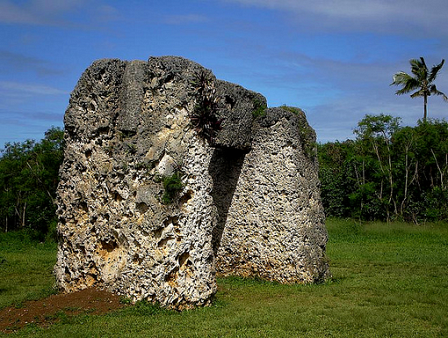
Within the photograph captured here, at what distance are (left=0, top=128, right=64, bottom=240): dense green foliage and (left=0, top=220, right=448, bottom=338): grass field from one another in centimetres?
550

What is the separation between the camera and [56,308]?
29.0 feet

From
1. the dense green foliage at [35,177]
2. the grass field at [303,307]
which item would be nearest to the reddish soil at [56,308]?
the grass field at [303,307]

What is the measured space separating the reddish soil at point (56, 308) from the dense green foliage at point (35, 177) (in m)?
12.6

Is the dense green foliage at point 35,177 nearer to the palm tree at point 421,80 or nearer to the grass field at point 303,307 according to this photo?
the grass field at point 303,307

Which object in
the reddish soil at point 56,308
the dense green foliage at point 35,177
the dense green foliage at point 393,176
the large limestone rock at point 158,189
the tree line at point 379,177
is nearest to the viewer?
the reddish soil at point 56,308

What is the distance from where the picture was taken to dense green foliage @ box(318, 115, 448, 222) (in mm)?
26172

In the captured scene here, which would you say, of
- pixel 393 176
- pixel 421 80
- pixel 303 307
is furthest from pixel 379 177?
pixel 303 307

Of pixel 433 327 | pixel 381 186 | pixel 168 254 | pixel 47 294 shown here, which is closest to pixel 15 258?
pixel 47 294

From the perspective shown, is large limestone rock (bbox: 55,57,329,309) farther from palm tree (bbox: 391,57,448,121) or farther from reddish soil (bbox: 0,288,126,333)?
palm tree (bbox: 391,57,448,121)

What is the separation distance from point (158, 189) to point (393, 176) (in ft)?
67.8

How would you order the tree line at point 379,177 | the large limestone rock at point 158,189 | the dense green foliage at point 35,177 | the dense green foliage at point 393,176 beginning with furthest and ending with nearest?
the dense green foliage at point 393,176
the tree line at point 379,177
the dense green foliage at point 35,177
the large limestone rock at point 158,189

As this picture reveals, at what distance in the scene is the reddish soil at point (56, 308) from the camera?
8.38m

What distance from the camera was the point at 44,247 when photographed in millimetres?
20094

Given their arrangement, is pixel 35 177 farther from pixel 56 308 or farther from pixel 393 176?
pixel 393 176
